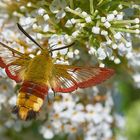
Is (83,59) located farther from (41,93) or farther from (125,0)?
(41,93)

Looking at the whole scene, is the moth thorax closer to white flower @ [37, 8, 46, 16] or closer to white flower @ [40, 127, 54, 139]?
white flower @ [37, 8, 46, 16]

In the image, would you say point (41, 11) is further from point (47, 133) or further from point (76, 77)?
point (47, 133)

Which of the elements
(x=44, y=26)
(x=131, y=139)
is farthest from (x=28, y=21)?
(x=131, y=139)

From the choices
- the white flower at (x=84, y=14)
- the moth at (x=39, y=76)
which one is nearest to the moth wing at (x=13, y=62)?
the moth at (x=39, y=76)

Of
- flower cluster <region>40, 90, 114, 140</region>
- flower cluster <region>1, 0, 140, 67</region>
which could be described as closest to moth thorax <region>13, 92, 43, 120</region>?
flower cluster <region>1, 0, 140, 67</region>

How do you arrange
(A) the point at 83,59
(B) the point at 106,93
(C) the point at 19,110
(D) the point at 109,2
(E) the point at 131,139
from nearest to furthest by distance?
(C) the point at 19,110 → (D) the point at 109,2 → (A) the point at 83,59 → (B) the point at 106,93 → (E) the point at 131,139

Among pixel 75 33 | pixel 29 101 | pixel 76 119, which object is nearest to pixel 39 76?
pixel 29 101
